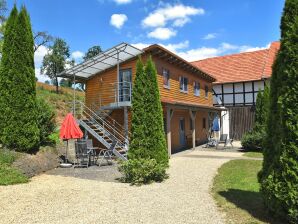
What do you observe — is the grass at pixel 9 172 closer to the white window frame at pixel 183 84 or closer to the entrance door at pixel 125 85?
the entrance door at pixel 125 85

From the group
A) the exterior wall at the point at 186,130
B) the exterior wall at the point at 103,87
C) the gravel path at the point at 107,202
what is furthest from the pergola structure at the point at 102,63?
the gravel path at the point at 107,202

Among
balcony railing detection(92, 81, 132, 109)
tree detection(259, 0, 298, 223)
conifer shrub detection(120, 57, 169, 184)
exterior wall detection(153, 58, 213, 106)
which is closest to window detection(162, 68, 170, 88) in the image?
exterior wall detection(153, 58, 213, 106)

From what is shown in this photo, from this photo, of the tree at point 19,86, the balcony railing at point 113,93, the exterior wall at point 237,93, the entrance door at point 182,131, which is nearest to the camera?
the tree at point 19,86

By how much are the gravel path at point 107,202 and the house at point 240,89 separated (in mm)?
18215

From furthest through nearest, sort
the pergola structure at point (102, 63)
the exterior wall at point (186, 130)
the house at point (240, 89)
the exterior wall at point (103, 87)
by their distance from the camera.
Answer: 1. the house at point (240, 89)
2. the exterior wall at point (186, 130)
3. the exterior wall at point (103, 87)
4. the pergola structure at point (102, 63)

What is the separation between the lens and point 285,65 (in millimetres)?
5578

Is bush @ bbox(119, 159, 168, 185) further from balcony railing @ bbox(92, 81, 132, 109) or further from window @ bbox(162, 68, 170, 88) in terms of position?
window @ bbox(162, 68, 170, 88)

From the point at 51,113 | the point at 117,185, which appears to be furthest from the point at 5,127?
the point at 117,185

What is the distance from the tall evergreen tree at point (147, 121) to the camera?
10367 millimetres

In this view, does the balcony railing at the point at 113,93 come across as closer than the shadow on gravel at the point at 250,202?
No

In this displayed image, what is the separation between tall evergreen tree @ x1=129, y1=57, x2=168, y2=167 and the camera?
1037 cm

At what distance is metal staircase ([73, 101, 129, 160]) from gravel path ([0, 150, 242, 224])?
418 cm

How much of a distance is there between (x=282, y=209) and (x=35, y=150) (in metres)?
9.76

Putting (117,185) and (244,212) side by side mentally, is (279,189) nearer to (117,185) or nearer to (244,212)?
(244,212)
